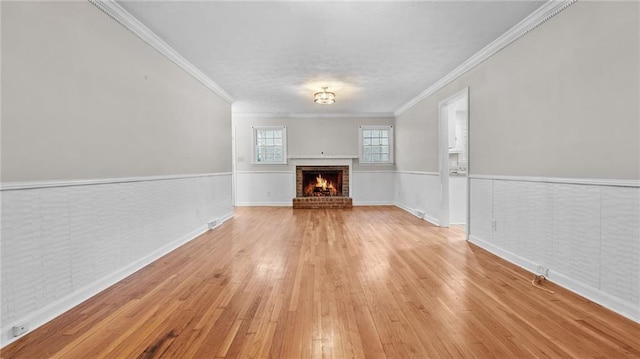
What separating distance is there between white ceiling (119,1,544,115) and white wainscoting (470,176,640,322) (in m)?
1.69

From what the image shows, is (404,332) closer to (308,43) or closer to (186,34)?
(308,43)

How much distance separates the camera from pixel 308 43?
3.32m

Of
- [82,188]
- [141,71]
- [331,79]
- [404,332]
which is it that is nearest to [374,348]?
[404,332]

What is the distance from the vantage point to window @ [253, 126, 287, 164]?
25.8 ft

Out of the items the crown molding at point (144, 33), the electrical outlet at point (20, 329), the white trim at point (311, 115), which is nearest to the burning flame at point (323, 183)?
the white trim at point (311, 115)

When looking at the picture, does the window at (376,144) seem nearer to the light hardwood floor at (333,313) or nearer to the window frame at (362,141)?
the window frame at (362,141)

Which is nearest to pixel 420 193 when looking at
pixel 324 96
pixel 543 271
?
pixel 324 96

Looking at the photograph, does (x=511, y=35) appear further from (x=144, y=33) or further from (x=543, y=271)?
(x=144, y=33)

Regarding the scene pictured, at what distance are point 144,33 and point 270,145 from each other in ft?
16.3

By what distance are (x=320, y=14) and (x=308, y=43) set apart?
24.6 inches

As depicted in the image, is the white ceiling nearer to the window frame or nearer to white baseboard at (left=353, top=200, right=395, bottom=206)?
the window frame

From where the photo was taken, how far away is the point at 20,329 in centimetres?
176

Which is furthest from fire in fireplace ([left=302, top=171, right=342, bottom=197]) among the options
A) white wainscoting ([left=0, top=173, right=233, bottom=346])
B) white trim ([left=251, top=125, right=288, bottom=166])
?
white wainscoting ([left=0, top=173, right=233, bottom=346])

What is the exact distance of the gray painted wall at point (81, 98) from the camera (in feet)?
5.94
